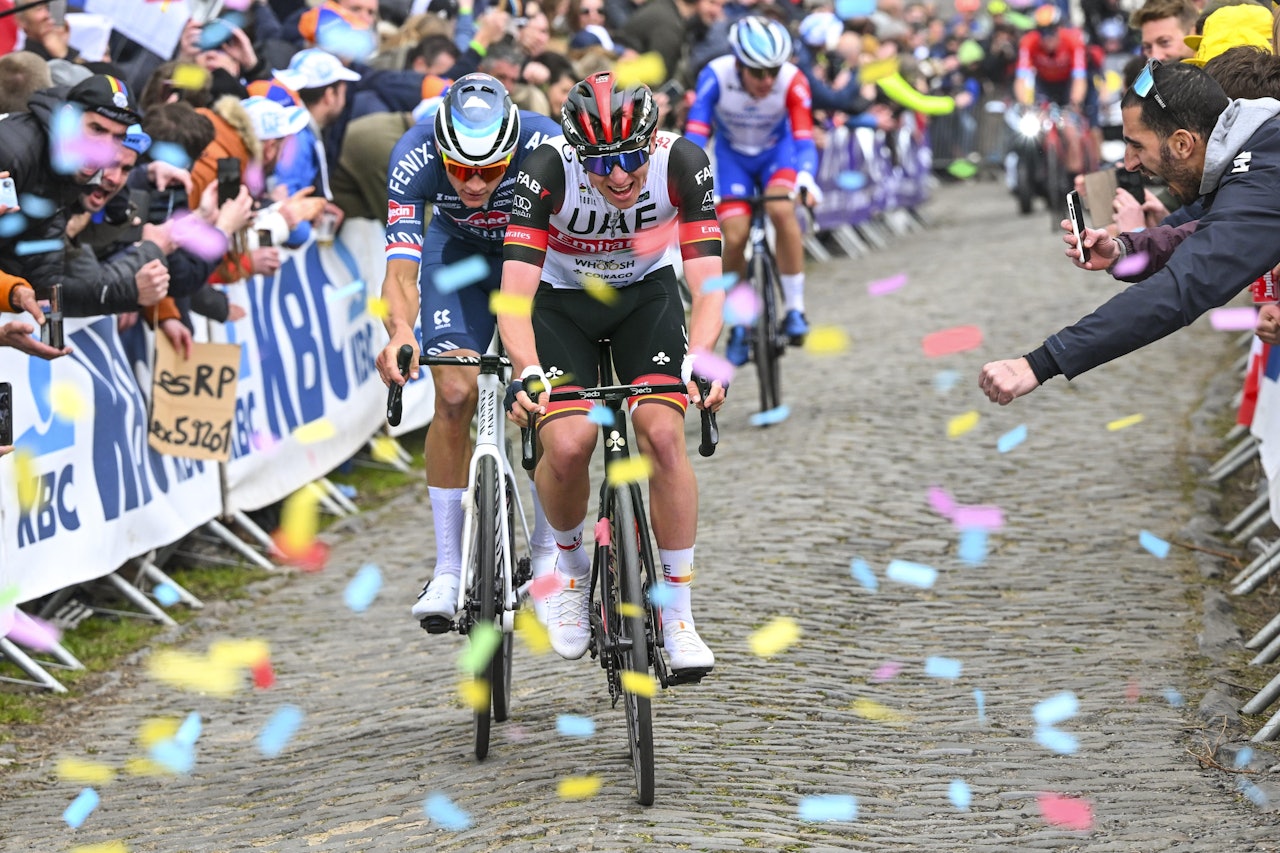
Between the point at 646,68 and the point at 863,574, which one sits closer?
the point at 863,574

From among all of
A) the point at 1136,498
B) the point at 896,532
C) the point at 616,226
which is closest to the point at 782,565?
the point at 896,532

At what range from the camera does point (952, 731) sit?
22.1ft

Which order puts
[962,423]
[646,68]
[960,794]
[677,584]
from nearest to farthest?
[960,794]
[677,584]
[962,423]
[646,68]

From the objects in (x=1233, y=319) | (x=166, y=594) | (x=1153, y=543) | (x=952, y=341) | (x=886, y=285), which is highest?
(x=1153, y=543)

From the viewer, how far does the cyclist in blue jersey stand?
6785mm

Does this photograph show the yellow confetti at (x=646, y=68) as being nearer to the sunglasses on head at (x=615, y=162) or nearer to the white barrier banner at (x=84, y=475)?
the white barrier banner at (x=84, y=475)

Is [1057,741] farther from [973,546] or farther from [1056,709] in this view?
[973,546]

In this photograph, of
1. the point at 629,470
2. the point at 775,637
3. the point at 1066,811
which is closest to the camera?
the point at 1066,811

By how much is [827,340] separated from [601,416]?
10.0 m

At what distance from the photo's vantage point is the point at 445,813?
599 centimetres

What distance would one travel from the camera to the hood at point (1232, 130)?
5.54m

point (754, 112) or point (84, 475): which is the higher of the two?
point (754, 112)

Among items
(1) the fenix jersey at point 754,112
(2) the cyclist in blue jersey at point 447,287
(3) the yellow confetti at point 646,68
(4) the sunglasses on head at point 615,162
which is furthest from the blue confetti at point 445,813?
(3) the yellow confetti at point 646,68

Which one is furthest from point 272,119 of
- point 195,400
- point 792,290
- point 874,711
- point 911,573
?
point 874,711
